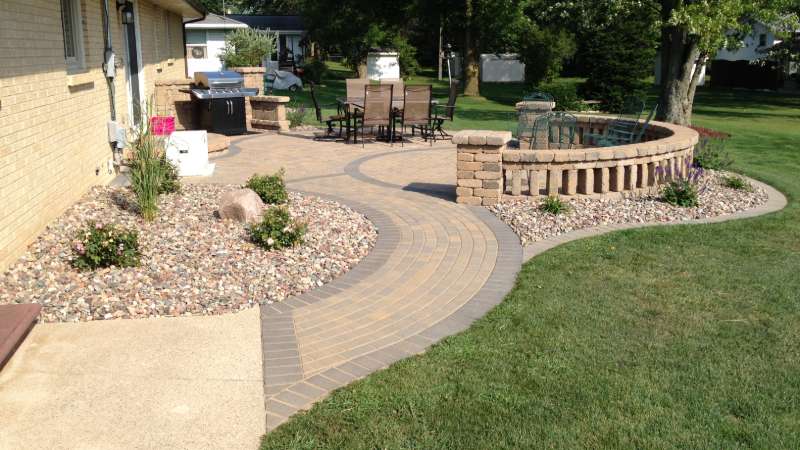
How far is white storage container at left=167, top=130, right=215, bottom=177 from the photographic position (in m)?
10.2

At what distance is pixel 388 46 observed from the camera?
40844 mm

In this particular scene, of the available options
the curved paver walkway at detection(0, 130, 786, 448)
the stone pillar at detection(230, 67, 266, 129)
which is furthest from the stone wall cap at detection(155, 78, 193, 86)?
the curved paver walkway at detection(0, 130, 786, 448)

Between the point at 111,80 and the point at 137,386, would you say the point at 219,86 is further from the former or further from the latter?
the point at 137,386

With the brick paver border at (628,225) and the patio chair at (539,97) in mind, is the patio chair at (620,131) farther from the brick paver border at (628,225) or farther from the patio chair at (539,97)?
the patio chair at (539,97)

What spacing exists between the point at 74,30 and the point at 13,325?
226 inches

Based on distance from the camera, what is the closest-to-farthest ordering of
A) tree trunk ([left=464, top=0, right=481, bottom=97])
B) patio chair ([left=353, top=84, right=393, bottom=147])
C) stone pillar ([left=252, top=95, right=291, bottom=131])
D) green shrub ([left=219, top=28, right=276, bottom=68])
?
patio chair ([left=353, top=84, right=393, bottom=147]) < stone pillar ([left=252, top=95, right=291, bottom=131]) < green shrub ([left=219, top=28, right=276, bottom=68]) < tree trunk ([left=464, top=0, right=481, bottom=97])

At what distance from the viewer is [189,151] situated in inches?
404

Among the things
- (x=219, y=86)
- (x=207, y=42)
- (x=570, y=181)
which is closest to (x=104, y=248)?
(x=570, y=181)

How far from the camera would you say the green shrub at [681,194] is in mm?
8516

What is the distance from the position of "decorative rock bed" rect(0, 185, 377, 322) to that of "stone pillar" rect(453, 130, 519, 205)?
57.1 inches

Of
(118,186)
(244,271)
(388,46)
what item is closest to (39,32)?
(118,186)

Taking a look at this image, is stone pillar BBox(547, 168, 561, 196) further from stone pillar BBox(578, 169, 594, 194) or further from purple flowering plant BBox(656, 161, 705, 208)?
purple flowering plant BBox(656, 161, 705, 208)

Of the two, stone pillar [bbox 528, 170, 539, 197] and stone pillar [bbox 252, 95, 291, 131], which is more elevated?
stone pillar [bbox 252, 95, 291, 131]

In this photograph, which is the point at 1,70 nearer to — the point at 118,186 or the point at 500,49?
the point at 118,186
